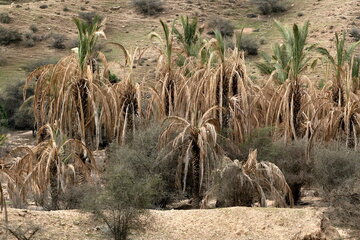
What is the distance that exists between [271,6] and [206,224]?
5447 cm

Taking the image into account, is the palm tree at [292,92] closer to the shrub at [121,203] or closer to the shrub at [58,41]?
the shrub at [121,203]

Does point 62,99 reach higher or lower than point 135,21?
higher

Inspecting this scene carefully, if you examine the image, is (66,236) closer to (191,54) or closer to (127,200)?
(127,200)

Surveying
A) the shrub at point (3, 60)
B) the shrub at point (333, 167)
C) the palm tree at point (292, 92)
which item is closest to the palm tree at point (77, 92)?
the palm tree at point (292, 92)

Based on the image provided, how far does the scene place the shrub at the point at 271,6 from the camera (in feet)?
220

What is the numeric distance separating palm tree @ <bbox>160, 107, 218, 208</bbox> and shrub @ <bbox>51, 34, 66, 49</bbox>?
40.0m

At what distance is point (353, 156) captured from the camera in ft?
65.1

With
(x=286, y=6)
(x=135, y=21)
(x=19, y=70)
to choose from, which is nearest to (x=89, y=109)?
(x=19, y=70)

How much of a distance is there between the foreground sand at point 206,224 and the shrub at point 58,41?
44.0 metres

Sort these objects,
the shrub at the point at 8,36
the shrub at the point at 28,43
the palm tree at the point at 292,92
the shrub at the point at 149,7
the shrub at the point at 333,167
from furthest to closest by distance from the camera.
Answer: the shrub at the point at 149,7 < the shrub at the point at 28,43 < the shrub at the point at 8,36 < the palm tree at the point at 292,92 < the shrub at the point at 333,167

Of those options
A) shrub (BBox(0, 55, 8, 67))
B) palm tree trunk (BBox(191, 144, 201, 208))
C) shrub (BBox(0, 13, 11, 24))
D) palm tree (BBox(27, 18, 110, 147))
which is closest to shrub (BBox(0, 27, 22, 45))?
shrub (BBox(0, 13, 11, 24))

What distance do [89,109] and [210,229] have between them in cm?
602

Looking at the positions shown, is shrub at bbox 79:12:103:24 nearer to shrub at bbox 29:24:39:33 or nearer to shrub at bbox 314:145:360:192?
shrub at bbox 29:24:39:33

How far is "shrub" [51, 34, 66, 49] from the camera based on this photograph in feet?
190
